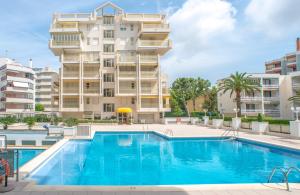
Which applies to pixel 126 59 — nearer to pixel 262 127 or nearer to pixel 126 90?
pixel 126 90

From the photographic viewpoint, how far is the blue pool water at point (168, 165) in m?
10.3

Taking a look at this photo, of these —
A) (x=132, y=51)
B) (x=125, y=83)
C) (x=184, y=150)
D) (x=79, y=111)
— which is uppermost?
(x=132, y=51)

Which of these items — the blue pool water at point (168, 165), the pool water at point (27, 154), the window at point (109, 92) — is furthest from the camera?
the window at point (109, 92)

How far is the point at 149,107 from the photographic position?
45156mm

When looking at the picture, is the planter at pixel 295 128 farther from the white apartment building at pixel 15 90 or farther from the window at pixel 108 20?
the white apartment building at pixel 15 90

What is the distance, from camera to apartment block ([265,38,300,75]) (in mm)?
67562

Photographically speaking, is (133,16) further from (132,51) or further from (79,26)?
(79,26)

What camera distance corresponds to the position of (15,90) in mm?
59656

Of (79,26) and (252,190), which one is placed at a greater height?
(79,26)

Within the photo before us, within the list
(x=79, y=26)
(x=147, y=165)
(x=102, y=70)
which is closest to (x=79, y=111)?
(x=102, y=70)

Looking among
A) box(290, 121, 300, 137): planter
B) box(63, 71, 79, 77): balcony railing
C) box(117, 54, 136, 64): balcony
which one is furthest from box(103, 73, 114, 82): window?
box(290, 121, 300, 137): planter

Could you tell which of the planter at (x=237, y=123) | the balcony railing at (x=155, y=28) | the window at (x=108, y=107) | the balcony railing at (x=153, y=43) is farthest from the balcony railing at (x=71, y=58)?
the planter at (x=237, y=123)

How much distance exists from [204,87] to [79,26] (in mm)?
34111

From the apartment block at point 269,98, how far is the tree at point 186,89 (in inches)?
453
